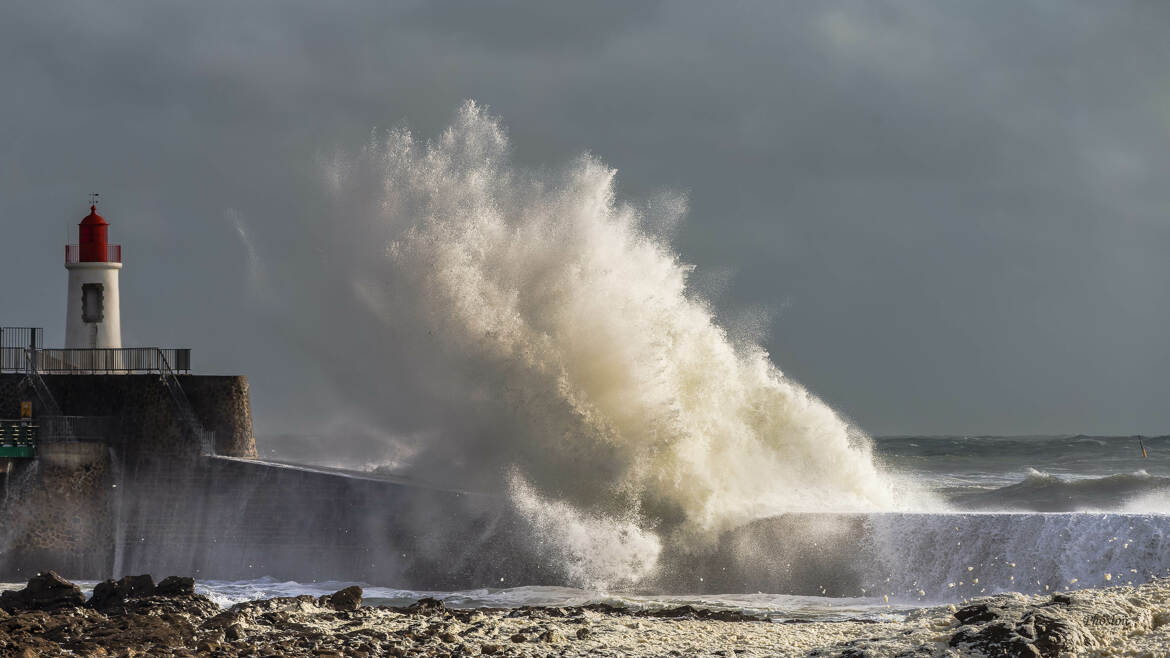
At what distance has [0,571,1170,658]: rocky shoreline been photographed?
8688mm

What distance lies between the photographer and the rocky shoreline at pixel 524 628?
8.69 m

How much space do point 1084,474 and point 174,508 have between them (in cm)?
2390

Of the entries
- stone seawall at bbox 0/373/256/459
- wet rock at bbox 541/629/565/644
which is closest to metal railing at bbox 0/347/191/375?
stone seawall at bbox 0/373/256/459

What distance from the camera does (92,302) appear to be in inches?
798

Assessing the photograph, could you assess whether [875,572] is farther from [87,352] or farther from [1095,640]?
[87,352]

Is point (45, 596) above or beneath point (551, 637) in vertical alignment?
above


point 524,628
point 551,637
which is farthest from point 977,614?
point 524,628

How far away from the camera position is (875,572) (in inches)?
562

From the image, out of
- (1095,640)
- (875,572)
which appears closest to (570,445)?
(875,572)

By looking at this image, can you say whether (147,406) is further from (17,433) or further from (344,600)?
(344,600)

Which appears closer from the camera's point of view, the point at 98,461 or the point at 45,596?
the point at 45,596

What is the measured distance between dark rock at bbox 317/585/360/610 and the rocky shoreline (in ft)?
0.04

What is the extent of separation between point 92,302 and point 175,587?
9030 mm

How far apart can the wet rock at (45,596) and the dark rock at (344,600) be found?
218 cm
